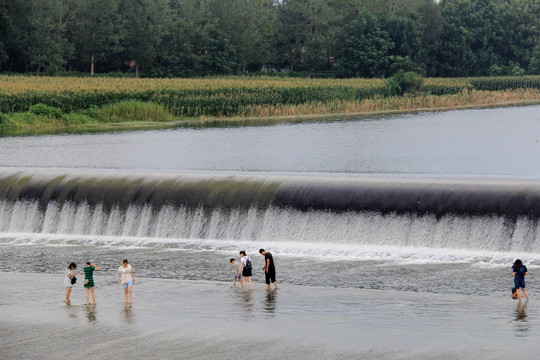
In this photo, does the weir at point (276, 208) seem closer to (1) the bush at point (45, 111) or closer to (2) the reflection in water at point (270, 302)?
(2) the reflection in water at point (270, 302)

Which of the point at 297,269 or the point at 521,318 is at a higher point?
the point at 297,269

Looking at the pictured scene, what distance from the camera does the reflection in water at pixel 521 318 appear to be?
21.1 m

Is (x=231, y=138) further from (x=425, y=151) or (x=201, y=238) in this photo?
(x=201, y=238)

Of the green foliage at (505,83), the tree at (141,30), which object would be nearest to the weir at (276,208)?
the tree at (141,30)

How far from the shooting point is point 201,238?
3475 centimetres

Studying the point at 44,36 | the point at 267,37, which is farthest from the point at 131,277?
the point at 267,37

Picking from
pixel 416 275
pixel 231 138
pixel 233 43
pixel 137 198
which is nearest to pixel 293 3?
pixel 233 43

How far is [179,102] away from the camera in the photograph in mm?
82188

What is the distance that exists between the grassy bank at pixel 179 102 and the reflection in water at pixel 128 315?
4636 cm

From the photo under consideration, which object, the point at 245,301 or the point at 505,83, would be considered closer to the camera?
the point at 245,301

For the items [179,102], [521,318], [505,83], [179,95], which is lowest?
[521,318]

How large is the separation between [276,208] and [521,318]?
1382 centimetres

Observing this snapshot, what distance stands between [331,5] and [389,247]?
415 feet

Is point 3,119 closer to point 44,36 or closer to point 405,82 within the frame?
point 44,36
